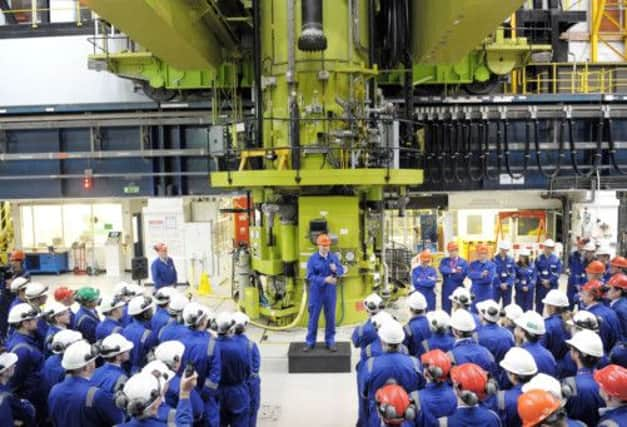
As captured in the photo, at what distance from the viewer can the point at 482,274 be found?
9844 millimetres

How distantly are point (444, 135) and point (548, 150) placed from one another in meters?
2.53

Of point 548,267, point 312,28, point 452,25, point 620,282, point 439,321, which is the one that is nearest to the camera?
point 439,321

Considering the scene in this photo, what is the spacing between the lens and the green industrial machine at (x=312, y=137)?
892cm


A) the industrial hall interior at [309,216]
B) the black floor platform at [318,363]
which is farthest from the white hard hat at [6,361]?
the black floor platform at [318,363]

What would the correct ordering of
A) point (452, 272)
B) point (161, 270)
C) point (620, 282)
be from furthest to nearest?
point (452, 272)
point (161, 270)
point (620, 282)

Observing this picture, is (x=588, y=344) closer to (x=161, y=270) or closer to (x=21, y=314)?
(x=21, y=314)

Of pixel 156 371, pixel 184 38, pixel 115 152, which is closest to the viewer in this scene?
pixel 156 371

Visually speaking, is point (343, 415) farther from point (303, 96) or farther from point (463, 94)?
point (463, 94)

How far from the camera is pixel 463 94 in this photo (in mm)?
12891

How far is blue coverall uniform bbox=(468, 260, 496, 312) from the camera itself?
9852 mm

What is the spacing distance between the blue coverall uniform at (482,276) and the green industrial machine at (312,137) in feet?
5.30

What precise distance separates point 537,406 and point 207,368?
2782 mm

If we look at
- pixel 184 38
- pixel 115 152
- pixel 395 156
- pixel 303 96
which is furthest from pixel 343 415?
pixel 115 152

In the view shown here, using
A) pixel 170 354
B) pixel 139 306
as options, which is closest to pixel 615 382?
A: pixel 170 354
